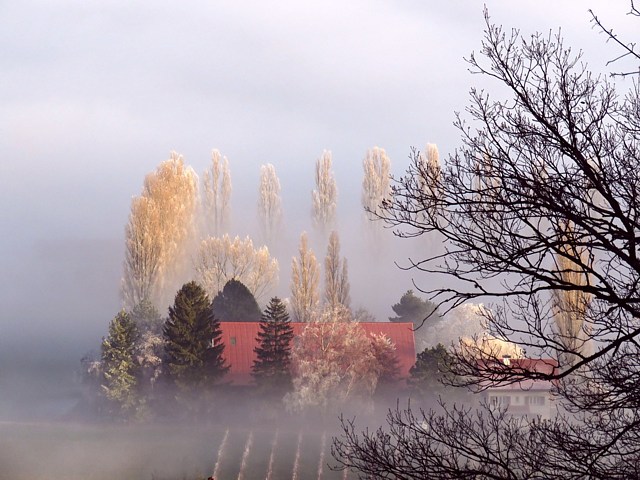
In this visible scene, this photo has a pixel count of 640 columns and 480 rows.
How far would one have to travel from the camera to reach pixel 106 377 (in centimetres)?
3325

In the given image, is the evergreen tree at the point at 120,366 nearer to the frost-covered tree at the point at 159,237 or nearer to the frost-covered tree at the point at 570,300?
the frost-covered tree at the point at 159,237

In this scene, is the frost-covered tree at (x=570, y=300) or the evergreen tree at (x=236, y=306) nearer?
A: the frost-covered tree at (x=570, y=300)

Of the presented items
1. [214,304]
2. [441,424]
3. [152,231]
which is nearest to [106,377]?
[214,304]

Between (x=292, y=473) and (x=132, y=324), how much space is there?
35.2 feet

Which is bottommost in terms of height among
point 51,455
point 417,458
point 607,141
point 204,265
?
point 51,455

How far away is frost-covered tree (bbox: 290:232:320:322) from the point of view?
40.5 m

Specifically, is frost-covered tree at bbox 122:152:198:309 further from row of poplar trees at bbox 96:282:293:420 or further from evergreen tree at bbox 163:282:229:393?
evergreen tree at bbox 163:282:229:393

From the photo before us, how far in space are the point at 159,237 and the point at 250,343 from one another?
8.87 m

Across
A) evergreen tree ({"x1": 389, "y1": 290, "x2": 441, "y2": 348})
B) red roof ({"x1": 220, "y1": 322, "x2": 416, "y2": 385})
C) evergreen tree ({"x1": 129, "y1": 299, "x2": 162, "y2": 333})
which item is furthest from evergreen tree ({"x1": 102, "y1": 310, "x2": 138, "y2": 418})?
evergreen tree ({"x1": 389, "y1": 290, "x2": 441, "y2": 348})

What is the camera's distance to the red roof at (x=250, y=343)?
34312 millimetres

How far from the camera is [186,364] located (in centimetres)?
3148

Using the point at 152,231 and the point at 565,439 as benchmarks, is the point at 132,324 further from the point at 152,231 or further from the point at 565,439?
the point at 565,439

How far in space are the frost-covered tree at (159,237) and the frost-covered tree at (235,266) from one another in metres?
1.41

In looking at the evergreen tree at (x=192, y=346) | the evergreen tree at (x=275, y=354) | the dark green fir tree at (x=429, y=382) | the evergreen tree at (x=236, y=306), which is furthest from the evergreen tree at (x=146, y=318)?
the dark green fir tree at (x=429, y=382)
